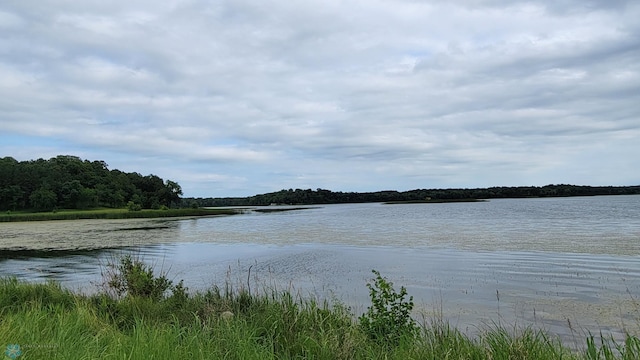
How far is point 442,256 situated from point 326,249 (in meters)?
6.94

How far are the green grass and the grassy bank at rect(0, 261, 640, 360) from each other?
17 millimetres

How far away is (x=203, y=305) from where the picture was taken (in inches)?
353

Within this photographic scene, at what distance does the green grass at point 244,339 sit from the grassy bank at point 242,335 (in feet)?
0.06

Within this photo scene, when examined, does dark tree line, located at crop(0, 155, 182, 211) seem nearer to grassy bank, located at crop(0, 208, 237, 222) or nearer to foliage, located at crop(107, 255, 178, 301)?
grassy bank, located at crop(0, 208, 237, 222)

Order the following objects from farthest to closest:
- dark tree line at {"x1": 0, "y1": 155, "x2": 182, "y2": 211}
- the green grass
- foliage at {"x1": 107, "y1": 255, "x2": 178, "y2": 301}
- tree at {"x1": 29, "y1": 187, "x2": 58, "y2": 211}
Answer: dark tree line at {"x1": 0, "y1": 155, "x2": 182, "y2": 211} < tree at {"x1": 29, "y1": 187, "x2": 58, "y2": 211} < foliage at {"x1": 107, "y1": 255, "x2": 178, "y2": 301} < the green grass


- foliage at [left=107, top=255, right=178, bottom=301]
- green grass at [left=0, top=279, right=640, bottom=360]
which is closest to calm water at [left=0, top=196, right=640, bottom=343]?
foliage at [left=107, top=255, right=178, bottom=301]

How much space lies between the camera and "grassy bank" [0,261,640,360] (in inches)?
198

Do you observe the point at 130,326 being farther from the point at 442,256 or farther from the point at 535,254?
the point at 535,254

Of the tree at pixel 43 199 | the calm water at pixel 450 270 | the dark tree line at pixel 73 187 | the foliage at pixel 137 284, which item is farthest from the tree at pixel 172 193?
the foliage at pixel 137 284

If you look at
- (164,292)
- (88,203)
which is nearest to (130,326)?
(164,292)

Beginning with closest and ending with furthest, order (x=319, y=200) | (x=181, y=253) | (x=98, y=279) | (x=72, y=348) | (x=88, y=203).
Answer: (x=72, y=348) → (x=98, y=279) → (x=181, y=253) → (x=88, y=203) → (x=319, y=200)

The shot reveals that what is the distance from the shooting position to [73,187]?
357 feet

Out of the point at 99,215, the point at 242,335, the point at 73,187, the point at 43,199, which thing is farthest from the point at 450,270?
the point at 73,187

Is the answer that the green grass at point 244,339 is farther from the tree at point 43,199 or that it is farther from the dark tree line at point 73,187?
the tree at point 43,199
